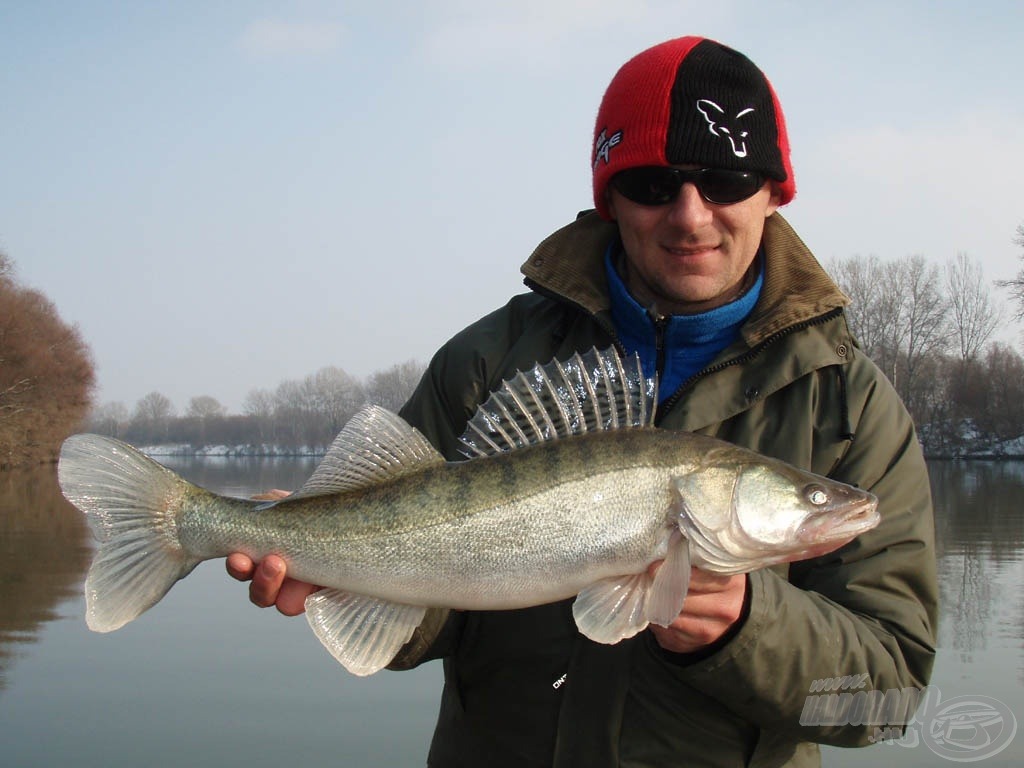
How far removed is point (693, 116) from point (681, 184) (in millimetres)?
271

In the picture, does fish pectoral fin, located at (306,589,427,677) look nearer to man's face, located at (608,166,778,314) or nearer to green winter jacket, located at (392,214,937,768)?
green winter jacket, located at (392,214,937,768)

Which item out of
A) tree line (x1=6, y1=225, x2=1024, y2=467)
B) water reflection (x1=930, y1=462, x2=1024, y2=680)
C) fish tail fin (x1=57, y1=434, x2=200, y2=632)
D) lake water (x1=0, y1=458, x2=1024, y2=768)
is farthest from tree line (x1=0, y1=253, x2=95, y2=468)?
fish tail fin (x1=57, y1=434, x2=200, y2=632)

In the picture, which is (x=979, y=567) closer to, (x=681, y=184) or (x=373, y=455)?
(x=681, y=184)

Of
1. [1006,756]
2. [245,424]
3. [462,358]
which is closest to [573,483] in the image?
[462,358]

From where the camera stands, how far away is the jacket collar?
10.6 ft

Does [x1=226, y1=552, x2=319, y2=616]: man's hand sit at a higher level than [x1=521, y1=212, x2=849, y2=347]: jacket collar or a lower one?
lower

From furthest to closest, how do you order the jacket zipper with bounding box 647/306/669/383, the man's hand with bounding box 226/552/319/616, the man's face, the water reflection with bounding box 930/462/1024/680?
1. the water reflection with bounding box 930/462/1024/680
2. the jacket zipper with bounding box 647/306/669/383
3. the man's face
4. the man's hand with bounding box 226/552/319/616

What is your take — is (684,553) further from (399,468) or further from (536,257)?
(536,257)

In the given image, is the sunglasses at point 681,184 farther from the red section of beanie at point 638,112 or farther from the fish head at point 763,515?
the fish head at point 763,515

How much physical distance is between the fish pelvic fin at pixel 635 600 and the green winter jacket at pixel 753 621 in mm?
226

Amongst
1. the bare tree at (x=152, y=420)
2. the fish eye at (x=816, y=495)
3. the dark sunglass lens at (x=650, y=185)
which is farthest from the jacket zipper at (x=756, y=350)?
the bare tree at (x=152, y=420)

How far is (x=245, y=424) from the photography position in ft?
374

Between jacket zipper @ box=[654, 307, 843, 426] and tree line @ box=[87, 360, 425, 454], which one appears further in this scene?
tree line @ box=[87, 360, 425, 454]

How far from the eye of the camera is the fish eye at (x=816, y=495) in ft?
9.11
